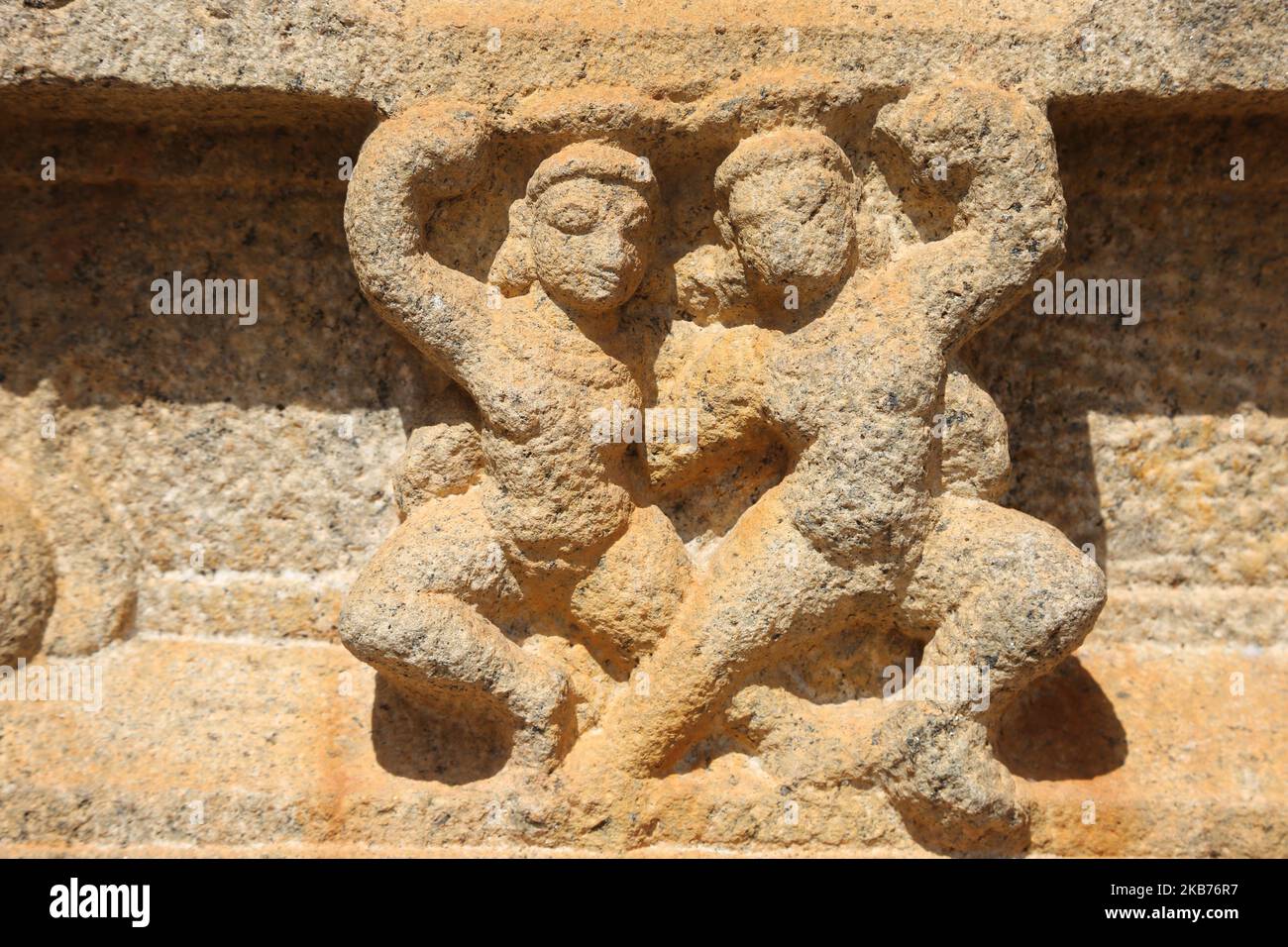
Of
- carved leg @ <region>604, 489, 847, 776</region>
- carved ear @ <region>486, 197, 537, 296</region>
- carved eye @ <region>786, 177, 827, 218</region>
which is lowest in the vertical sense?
carved leg @ <region>604, 489, 847, 776</region>

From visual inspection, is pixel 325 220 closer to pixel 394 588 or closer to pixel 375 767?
pixel 394 588

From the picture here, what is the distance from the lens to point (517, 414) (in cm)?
229

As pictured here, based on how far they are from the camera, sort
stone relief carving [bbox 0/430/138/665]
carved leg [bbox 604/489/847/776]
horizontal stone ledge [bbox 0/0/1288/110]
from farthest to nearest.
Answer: stone relief carving [bbox 0/430/138/665], carved leg [bbox 604/489/847/776], horizontal stone ledge [bbox 0/0/1288/110]

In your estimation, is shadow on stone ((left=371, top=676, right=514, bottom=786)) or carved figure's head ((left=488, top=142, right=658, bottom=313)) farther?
shadow on stone ((left=371, top=676, right=514, bottom=786))

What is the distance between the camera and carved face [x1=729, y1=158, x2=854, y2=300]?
7.43ft

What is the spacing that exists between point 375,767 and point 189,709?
45 cm

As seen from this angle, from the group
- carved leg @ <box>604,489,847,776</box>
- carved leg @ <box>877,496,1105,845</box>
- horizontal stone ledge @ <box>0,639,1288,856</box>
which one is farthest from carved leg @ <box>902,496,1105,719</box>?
horizontal stone ledge @ <box>0,639,1288,856</box>

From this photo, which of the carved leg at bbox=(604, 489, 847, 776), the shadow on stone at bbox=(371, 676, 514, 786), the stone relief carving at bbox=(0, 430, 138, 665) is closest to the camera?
the carved leg at bbox=(604, 489, 847, 776)

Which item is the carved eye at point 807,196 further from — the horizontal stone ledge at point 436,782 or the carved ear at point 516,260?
the horizontal stone ledge at point 436,782

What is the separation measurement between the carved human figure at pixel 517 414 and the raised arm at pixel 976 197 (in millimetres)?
543

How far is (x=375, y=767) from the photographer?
250cm

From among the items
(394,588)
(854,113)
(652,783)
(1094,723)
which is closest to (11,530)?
(394,588)

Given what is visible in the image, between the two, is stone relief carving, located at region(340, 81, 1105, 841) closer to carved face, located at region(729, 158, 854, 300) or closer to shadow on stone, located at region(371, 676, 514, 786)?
carved face, located at region(729, 158, 854, 300)

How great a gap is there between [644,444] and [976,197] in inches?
32.8
